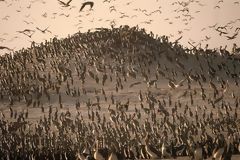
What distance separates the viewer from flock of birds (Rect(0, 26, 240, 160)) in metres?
24.2

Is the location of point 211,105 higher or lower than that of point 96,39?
lower

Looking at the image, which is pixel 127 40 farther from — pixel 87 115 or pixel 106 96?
pixel 87 115

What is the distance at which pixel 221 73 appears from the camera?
2030 inches

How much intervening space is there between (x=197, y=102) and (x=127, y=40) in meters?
22.6

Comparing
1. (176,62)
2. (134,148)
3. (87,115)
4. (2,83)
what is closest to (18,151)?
(134,148)

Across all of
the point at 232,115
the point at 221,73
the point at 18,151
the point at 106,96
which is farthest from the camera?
the point at 221,73

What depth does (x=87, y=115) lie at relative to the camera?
35250mm

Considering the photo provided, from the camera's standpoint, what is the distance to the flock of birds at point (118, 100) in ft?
79.3

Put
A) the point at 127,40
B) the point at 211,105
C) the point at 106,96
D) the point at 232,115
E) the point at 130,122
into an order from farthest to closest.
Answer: the point at 127,40
the point at 106,96
the point at 211,105
the point at 232,115
the point at 130,122

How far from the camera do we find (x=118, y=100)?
131ft

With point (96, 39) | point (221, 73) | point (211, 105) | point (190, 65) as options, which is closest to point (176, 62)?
point (190, 65)

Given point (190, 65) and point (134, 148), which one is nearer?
point (134, 148)

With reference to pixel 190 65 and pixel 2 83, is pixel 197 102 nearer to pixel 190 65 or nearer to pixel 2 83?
pixel 190 65

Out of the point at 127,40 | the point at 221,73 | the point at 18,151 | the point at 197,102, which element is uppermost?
the point at 127,40
